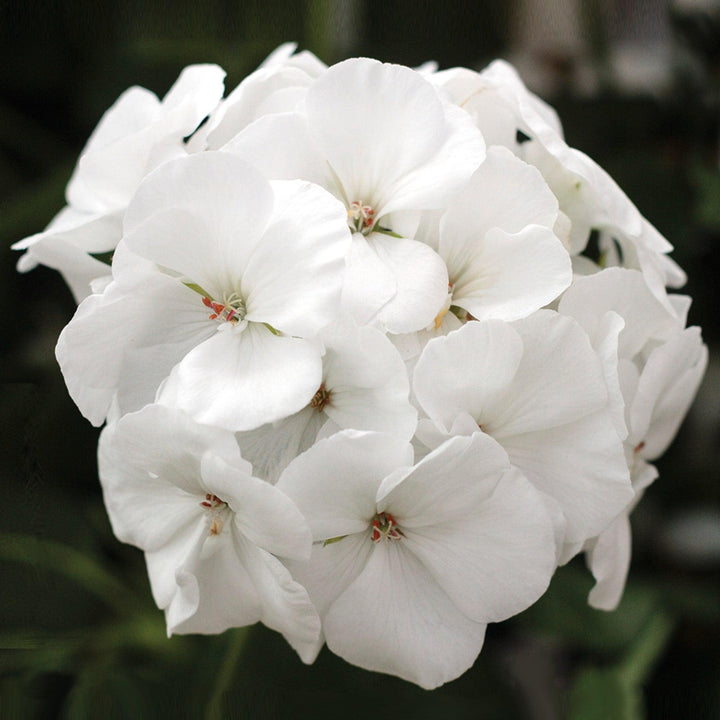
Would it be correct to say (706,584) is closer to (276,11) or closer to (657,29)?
(657,29)

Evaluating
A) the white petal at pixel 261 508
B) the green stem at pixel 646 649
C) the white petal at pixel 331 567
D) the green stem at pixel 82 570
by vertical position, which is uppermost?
the white petal at pixel 261 508

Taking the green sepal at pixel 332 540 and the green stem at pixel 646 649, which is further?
the green stem at pixel 646 649

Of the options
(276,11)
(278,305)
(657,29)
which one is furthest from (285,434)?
(657,29)


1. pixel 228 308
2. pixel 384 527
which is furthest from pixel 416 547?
pixel 228 308

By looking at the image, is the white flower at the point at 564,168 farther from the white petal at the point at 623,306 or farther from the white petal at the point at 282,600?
the white petal at the point at 282,600

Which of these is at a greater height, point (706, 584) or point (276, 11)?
point (276, 11)

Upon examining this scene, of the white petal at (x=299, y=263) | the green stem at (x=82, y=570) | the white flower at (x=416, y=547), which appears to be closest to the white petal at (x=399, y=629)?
the white flower at (x=416, y=547)

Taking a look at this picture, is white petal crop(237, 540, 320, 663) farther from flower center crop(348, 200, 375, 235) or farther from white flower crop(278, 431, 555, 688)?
flower center crop(348, 200, 375, 235)
